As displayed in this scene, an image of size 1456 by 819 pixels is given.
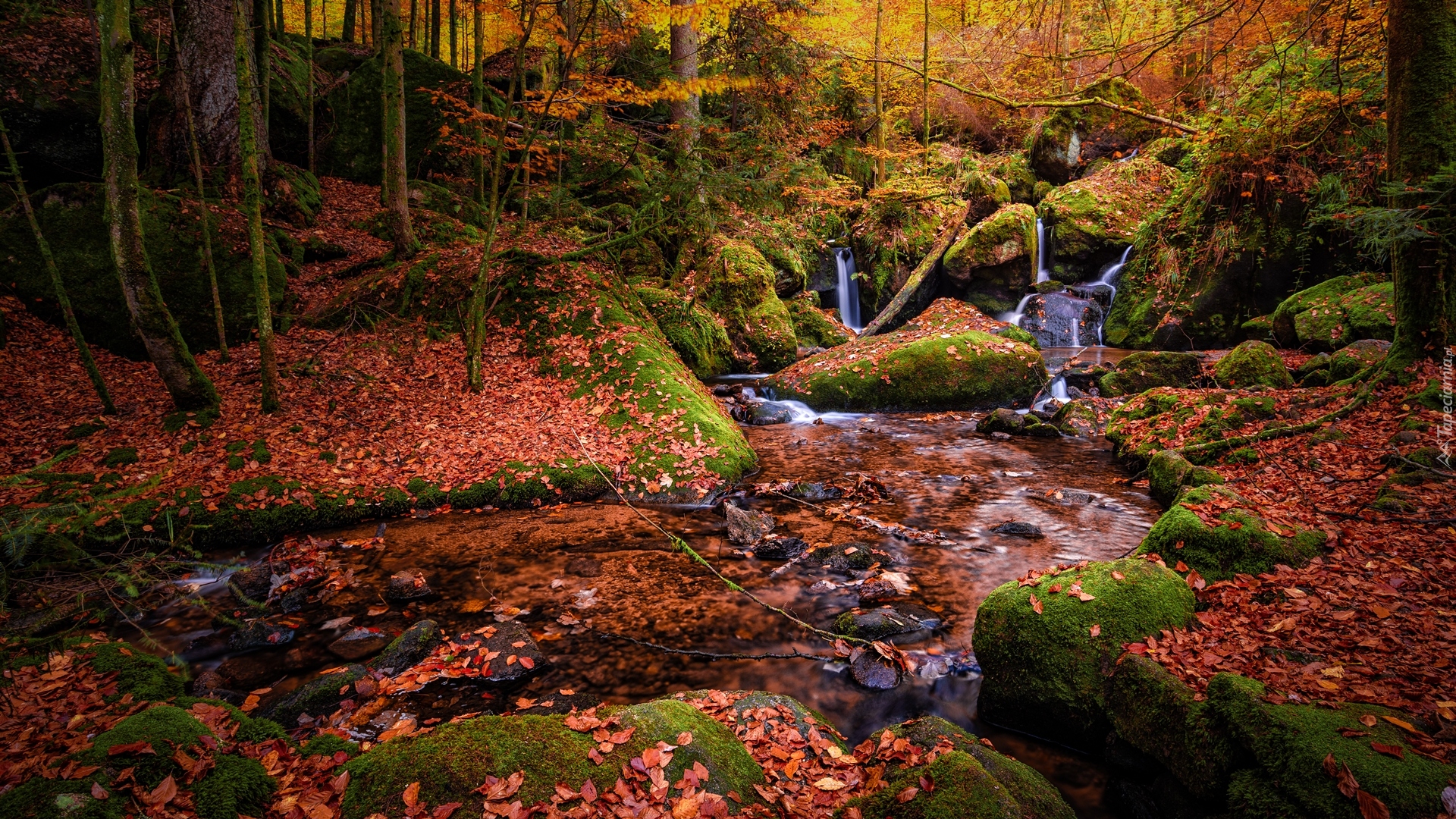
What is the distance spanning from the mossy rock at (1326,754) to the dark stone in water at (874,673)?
2009 millimetres

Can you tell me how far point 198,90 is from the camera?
10.9 m

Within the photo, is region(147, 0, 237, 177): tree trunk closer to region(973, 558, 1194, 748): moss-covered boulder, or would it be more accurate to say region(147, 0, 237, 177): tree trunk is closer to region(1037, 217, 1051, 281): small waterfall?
region(973, 558, 1194, 748): moss-covered boulder

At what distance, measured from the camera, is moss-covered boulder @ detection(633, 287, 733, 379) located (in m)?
13.4

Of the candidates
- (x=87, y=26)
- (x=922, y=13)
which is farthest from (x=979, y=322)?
(x=87, y=26)

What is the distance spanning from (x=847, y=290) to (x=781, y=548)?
14265 millimetres

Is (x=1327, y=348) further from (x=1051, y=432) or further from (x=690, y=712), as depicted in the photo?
(x=690, y=712)

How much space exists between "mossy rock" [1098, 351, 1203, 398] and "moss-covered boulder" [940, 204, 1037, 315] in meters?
5.65

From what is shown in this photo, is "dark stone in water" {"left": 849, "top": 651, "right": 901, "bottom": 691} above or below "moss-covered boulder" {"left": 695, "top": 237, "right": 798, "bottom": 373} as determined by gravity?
below

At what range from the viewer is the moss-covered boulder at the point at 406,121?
15.4 m

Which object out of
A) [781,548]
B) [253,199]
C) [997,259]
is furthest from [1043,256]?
[253,199]

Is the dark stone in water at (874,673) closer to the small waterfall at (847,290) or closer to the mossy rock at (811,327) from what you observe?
the mossy rock at (811,327)

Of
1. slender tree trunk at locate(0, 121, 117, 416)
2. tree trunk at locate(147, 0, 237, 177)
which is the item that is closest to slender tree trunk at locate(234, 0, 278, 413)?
slender tree trunk at locate(0, 121, 117, 416)

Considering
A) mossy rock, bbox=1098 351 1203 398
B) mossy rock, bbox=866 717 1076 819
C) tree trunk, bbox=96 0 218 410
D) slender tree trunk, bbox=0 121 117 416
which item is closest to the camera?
mossy rock, bbox=866 717 1076 819

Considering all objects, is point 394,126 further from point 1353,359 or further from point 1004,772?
point 1353,359
